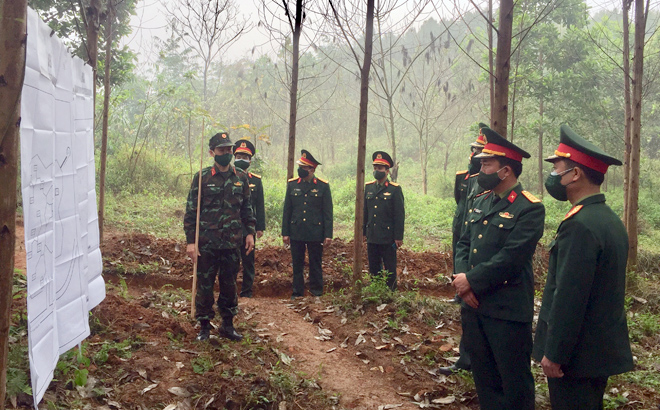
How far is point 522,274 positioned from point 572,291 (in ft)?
2.45

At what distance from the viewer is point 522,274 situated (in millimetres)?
3252

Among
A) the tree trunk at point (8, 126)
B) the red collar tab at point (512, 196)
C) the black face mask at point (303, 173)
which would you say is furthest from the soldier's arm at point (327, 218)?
the tree trunk at point (8, 126)

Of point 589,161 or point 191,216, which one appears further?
point 191,216

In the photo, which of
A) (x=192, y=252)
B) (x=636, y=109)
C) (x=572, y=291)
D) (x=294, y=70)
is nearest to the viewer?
(x=572, y=291)

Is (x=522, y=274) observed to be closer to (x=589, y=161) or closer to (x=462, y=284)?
(x=462, y=284)

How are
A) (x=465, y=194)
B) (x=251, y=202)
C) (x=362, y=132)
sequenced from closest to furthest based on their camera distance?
(x=362, y=132) → (x=465, y=194) → (x=251, y=202)

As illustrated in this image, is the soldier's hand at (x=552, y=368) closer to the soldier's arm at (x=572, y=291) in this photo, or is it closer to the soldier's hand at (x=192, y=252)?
the soldier's arm at (x=572, y=291)

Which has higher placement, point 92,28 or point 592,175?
point 92,28

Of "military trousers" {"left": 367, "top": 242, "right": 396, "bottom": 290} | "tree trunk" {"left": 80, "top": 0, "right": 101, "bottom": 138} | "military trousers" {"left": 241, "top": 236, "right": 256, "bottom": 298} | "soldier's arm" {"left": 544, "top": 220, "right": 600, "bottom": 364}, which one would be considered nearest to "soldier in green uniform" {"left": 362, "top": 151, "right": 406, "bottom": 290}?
"military trousers" {"left": 367, "top": 242, "right": 396, "bottom": 290}

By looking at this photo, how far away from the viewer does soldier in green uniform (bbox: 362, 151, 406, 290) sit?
7.01m

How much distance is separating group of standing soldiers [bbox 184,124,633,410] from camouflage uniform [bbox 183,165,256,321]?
0.01 metres

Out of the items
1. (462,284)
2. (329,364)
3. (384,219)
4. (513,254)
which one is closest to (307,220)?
(384,219)

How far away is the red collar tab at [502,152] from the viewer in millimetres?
3350

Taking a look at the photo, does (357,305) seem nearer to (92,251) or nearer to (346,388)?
(346,388)
